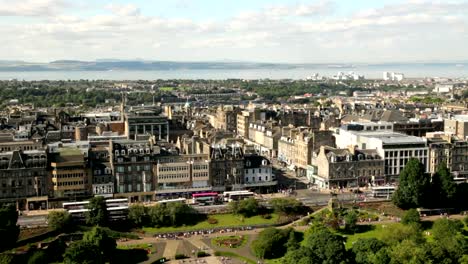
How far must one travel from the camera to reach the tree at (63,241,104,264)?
4644 cm

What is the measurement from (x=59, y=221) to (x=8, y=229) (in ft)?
18.6

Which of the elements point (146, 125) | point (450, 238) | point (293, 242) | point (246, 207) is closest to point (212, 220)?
point (246, 207)

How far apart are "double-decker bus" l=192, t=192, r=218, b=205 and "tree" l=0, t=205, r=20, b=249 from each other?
2043 centimetres

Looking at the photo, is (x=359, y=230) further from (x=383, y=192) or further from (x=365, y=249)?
(x=365, y=249)

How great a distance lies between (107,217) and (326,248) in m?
24.6

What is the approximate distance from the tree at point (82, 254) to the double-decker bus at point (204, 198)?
2019 centimetres

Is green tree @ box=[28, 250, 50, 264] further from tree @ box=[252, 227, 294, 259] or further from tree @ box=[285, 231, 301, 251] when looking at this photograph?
tree @ box=[285, 231, 301, 251]

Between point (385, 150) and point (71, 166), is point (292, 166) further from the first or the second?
point (71, 166)

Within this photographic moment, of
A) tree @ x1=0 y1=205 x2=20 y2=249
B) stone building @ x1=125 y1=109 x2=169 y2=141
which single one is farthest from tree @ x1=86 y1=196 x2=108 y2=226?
stone building @ x1=125 y1=109 x2=169 y2=141

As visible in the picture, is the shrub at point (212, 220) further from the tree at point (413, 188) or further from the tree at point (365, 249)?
the tree at point (413, 188)

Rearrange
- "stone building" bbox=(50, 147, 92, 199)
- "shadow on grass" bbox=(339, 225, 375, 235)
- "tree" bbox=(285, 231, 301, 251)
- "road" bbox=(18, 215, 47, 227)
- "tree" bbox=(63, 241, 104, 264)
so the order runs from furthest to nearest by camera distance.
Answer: "stone building" bbox=(50, 147, 92, 199) < "shadow on grass" bbox=(339, 225, 375, 235) < "road" bbox=(18, 215, 47, 227) < "tree" bbox=(285, 231, 301, 251) < "tree" bbox=(63, 241, 104, 264)

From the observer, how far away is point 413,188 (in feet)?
210

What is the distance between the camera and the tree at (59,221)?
5694 centimetres

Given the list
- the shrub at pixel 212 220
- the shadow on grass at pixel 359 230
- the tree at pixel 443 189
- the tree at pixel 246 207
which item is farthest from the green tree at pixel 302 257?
the tree at pixel 443 189
